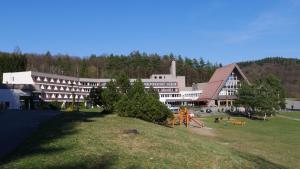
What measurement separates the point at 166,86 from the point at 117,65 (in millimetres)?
46666

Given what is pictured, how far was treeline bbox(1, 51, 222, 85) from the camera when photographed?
172875mm

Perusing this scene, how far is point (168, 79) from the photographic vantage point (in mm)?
141000

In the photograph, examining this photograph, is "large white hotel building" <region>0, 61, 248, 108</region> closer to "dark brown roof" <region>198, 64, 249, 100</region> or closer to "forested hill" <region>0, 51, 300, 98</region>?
"dark brown roof" <region>198, 64, 249, 100</region>

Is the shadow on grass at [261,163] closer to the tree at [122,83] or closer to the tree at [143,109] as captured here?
the tree at [143,109]

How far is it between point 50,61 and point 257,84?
118 m

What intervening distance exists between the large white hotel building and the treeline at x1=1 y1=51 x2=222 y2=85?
26.8 meters

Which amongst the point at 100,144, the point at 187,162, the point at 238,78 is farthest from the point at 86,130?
the point at 238,78

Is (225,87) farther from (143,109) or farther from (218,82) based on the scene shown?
(143,109)

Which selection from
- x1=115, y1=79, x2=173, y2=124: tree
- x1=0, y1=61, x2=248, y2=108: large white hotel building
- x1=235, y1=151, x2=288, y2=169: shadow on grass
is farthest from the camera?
x1=0, y1=61, x2=248, y2=108: large white hotel building

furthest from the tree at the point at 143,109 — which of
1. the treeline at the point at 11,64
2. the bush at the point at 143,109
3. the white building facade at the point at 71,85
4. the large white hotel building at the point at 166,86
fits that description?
the treeline at the point at 11,64

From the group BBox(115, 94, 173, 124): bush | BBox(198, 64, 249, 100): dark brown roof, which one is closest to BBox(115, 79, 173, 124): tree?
BBox(115, 94, 173, 124): bush

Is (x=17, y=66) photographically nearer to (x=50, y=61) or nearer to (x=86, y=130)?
(x=50, y=61)

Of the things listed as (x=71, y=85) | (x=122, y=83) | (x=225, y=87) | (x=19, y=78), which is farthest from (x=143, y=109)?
(x=71, y=85)

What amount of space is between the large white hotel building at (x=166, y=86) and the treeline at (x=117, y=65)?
26783 mm
